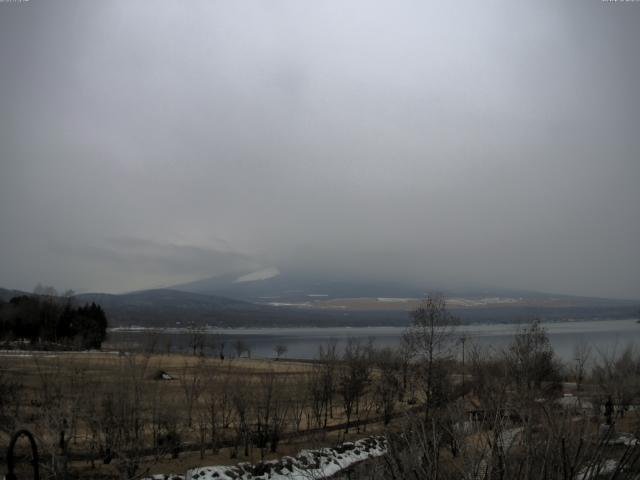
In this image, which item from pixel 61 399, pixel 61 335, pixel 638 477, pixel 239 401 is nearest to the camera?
pixel 638 477

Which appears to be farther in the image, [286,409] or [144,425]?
[286,409]

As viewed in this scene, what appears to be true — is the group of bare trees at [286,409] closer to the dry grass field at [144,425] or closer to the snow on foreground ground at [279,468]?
the dry grass field at [144,425]

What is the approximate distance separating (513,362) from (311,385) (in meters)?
13.5

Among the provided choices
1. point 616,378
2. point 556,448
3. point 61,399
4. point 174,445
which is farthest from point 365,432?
point 556,448

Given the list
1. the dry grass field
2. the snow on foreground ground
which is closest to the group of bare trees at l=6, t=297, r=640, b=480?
the dry grass field

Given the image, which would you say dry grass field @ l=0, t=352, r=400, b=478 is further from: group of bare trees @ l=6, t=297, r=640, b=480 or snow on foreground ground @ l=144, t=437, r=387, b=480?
snow on foreground ground @ l=144, t=437, r=387, b=480

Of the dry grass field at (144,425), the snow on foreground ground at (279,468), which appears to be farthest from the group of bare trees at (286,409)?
the snow on foreground ground at (279,468)

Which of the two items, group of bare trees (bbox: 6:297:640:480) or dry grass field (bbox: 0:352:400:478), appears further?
dry grass field (bbox: 0:352:400:478)

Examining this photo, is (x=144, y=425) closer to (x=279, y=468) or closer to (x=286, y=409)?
(x=286, y=409)

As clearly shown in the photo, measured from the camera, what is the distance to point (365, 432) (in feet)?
107

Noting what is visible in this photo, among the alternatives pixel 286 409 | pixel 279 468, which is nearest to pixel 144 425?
pixel 286 409

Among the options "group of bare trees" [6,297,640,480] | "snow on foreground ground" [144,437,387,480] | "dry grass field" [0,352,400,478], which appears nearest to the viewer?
"group of bare trees" [6,297,640,480]

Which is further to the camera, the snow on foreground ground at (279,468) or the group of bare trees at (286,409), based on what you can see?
the snow on foreground ground at (279,468)

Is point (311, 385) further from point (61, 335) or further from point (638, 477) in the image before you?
point (61, 335)
